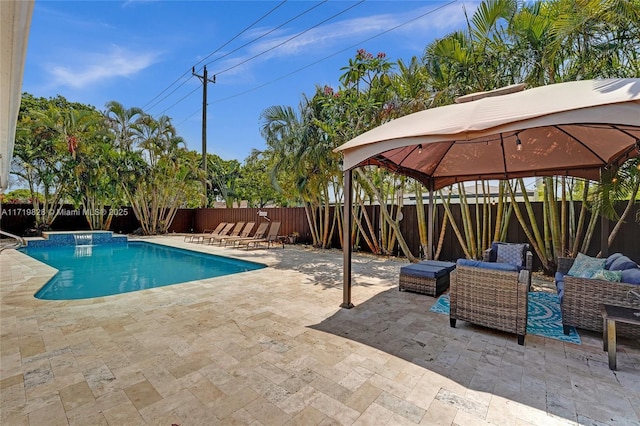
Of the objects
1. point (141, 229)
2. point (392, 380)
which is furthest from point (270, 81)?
point (392, 380)

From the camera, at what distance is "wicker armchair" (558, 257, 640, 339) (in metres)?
3.08

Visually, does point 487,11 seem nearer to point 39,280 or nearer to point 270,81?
point 39,280

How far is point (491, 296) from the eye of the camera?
11.0 ft

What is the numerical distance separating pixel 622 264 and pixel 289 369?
414 centimetres

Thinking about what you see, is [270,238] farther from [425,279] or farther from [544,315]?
[544,315]

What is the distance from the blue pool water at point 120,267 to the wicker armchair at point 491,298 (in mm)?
5723

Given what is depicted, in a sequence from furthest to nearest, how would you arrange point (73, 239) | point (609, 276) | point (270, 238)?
point (73, 239), point (270, 238), point (609, 276)

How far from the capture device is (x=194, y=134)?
21.8 meters

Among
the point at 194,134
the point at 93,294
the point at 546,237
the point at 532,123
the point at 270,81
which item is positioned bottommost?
the point at 93,294

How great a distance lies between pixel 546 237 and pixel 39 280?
35.4 feet

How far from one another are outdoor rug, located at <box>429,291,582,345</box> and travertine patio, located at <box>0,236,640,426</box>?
0.18 meters

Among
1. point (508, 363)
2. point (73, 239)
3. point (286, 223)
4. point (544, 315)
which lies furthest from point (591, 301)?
point (73, 239)

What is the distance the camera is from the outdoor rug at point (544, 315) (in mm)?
3461

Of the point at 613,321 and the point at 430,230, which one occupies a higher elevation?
the point at 430,230
